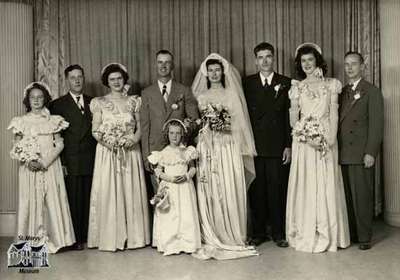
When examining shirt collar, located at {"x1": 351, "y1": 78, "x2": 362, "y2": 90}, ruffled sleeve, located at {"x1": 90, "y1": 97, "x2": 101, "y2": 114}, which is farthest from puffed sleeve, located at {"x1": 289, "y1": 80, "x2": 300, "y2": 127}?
ruffled sleeve, located at {"x1": 90, "y1": 97, "x2": 101, "y2": 114}

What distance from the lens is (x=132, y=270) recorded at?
16.4ft

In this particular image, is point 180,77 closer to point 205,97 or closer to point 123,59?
point 123,59

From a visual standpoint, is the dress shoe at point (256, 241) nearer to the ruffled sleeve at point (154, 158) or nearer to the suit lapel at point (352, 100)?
the ruffled sleeve at point (154, 158)

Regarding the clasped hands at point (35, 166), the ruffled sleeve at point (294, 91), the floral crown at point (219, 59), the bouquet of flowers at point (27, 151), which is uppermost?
the floral crown at point (219, 59)

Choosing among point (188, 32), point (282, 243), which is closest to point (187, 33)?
point (188, 32)

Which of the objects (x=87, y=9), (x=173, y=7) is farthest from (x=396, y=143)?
(x=87, y=9)

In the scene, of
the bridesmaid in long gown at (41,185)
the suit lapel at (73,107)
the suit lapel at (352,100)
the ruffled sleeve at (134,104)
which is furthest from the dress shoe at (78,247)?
the suit lapel at (352,100)

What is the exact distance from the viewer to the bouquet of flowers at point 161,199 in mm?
5566

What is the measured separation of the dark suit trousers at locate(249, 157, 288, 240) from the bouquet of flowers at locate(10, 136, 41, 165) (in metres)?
2.19

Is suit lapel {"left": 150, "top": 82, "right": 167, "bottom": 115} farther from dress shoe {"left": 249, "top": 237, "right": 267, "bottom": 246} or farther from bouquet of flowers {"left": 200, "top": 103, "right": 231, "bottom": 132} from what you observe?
dress shoe {"left": 249, "top": 237, "right": 267, "bottom": 246}

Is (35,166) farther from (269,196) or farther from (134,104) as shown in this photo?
(269,196)

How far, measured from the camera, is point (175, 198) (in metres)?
5.61

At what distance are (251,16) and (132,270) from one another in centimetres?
352

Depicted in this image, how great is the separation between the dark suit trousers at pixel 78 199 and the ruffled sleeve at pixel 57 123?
509mm
